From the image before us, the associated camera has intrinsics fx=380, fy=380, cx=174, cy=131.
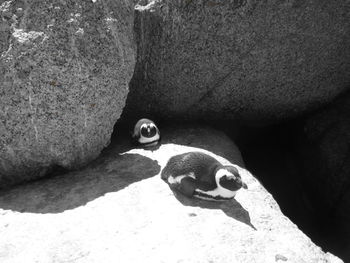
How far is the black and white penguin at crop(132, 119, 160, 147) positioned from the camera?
14.5ft

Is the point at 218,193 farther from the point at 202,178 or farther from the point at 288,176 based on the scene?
the point at 288,176

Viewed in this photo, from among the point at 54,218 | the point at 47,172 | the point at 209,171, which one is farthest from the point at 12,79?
the point at 209,171

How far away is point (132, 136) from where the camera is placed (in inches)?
184

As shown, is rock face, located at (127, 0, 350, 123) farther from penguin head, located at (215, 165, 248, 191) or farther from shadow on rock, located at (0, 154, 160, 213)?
penguin head, located at (215, 165, 248, 191)

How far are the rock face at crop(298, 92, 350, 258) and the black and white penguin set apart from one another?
2237 mm

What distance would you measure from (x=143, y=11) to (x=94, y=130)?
1450 mm

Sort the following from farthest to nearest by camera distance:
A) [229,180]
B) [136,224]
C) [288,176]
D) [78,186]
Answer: [288,176], [78,186], [229,180], [136,224]

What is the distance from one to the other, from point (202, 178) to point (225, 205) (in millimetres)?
334

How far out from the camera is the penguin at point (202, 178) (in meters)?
3.47

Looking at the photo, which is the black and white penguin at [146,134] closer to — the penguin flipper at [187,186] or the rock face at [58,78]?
the rock face at [58,78]

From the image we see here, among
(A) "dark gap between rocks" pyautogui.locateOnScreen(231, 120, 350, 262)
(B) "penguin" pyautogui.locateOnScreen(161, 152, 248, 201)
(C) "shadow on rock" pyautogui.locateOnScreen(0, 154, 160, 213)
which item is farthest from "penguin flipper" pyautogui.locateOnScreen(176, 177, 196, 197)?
(A) "dark gap between rocks" pyautogui.locateOnScreen(231, 120, 350, 262)

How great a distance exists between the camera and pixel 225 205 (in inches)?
138

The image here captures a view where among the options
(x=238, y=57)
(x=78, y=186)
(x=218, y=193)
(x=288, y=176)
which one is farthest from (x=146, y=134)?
(x=288, y=176)

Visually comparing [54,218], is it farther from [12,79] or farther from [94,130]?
[12,79]
